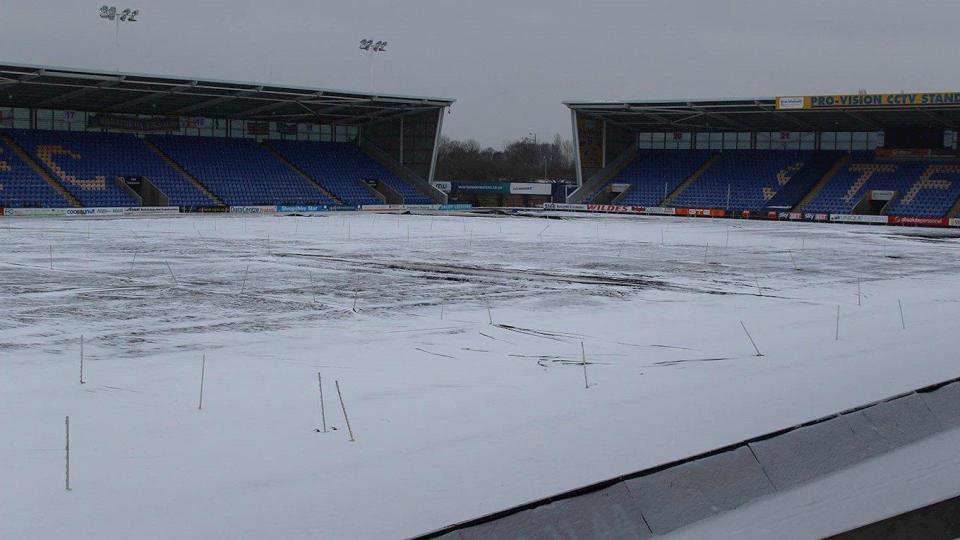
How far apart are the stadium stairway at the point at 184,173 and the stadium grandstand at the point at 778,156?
29734mm

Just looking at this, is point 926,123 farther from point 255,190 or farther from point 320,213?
point 255,190

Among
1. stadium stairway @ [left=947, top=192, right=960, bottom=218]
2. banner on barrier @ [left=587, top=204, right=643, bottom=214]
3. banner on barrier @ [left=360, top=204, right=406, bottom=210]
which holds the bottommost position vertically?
banner on barrier @ [left=360, top=204, right=406, bottom=210]

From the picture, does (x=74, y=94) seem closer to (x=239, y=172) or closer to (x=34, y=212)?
(x=34, y=212)

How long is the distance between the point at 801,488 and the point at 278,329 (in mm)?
10339

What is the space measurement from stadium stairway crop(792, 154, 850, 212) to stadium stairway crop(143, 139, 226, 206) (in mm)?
42210

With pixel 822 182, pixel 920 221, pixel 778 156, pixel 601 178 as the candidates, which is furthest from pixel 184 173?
pixel 920 221

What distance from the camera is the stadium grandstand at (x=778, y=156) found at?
73375 millimetres

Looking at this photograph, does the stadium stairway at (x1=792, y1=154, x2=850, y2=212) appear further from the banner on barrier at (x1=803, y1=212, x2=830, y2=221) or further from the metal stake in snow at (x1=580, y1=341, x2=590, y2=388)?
the metal stake in snow at (x1=580, y1=341, x2=590, y2=388)

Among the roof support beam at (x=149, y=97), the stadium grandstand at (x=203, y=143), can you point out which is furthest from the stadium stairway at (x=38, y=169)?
the roof support beam at (x=149, y=97)

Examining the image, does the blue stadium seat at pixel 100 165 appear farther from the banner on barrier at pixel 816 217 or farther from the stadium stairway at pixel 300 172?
the banner on barrier at pixel 816 217

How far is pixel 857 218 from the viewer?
71.4 metres

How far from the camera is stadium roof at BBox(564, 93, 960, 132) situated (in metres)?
70.7

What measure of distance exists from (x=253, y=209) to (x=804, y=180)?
42.0m

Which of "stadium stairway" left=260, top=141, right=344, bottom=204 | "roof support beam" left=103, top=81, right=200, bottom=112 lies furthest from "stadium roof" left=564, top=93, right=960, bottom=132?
"roof support beam" left=103, top=81, right=200, bottom=112
